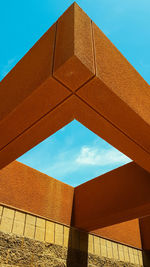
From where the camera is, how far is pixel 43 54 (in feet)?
7.36

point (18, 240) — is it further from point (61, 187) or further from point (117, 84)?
point (117, 84)

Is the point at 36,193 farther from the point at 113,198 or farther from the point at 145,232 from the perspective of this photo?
the point at 145,232

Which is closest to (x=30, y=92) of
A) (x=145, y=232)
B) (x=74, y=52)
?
(x=74, y=52)

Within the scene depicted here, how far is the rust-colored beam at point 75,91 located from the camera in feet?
6.36

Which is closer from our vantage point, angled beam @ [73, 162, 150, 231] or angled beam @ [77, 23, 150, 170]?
angled beam @ [77, 23, 150, 170]

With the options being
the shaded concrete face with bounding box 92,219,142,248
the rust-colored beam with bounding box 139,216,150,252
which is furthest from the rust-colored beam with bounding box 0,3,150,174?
the rust-colored beam with bounding box 139,216,150,252

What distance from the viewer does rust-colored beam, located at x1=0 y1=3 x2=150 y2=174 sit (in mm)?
1939

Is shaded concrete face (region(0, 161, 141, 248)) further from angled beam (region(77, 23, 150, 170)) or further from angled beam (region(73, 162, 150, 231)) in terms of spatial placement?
angled beam (region(77, 23, 150, 170))

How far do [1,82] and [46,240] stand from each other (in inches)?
101

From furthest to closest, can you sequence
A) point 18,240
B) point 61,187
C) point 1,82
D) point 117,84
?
point 61,187, point 18,240, point 1,82, point 117,84

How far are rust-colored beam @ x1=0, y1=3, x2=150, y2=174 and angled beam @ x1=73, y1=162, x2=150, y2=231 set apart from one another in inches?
48.5

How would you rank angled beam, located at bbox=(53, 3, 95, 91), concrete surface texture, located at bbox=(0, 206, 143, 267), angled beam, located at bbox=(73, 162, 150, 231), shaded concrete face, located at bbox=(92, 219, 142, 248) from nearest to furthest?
angled beam, located at bbox=(53, 3, 95, 91) → concrete surface texture, located at bbox=(0, 206, 143, 267) → angled beam, located at bbox=(73, 162, 150, 231) → shaded concrete face, located at bbox=(92, 219, 142, 248)

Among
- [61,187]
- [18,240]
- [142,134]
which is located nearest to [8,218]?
[18,240]

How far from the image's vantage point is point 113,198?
4195mm
